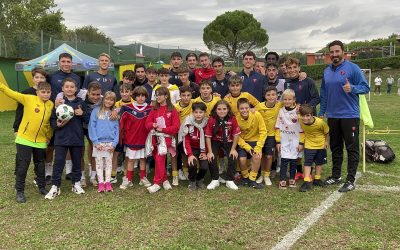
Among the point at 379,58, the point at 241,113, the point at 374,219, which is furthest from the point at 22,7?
the point at 379,58

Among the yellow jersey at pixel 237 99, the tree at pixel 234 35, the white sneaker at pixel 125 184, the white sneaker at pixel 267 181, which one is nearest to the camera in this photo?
the white sneaker at pixel 125 184

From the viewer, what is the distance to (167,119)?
5.87 metres

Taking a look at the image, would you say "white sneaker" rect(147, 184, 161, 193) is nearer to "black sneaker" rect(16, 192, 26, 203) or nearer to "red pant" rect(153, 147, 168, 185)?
"red pant" rect(153, 147, 168, 185)

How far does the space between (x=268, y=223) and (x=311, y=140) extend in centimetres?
193

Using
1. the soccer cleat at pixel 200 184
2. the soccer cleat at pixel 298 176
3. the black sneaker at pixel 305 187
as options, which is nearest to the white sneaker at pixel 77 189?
the soccer cleat at pixel 200 184

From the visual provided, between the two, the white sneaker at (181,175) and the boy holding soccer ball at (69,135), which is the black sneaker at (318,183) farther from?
the boy holding soccer ball at (69,135)

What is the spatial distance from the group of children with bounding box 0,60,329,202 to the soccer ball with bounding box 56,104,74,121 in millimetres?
169

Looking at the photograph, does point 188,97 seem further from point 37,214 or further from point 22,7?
→ point 22,7

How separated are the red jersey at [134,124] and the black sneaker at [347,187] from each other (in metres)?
3.08

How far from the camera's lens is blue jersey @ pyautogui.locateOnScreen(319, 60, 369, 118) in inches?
222

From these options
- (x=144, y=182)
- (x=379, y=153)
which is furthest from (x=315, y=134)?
(x=144, y=182)

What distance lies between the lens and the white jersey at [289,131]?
5.88m

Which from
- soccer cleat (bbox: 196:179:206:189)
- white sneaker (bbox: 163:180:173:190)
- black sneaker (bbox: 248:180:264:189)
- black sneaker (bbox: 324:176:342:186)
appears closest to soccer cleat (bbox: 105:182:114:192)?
A: white sneaker (bbox: 163:180:173:190)

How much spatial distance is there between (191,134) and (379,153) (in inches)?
150
